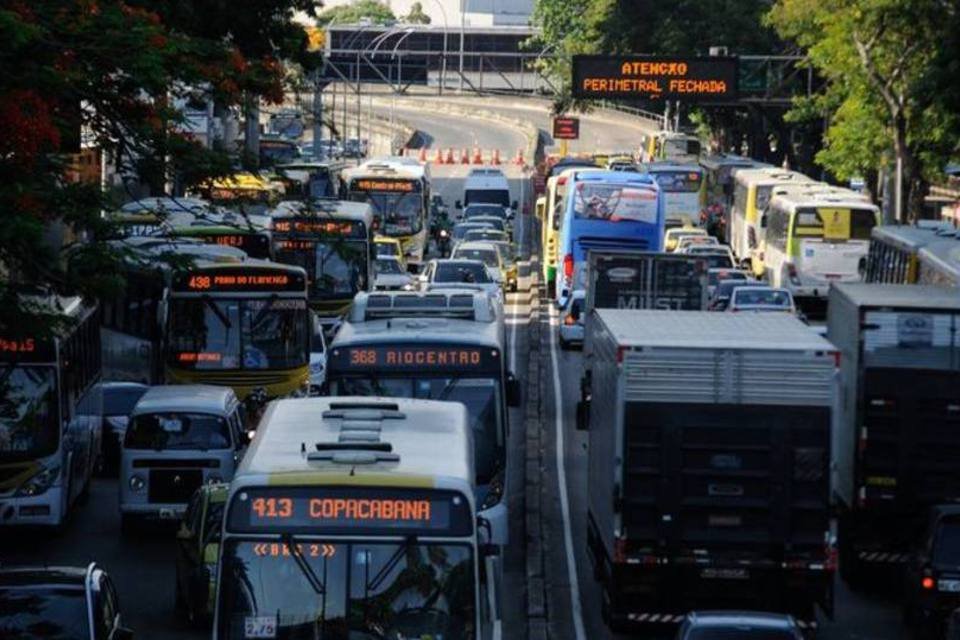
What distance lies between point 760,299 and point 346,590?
106ft

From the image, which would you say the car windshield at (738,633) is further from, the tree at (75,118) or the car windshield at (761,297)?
the car windshield at (761,297)

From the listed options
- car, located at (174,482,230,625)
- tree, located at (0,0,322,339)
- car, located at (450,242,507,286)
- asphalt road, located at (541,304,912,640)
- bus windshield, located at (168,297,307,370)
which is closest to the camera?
tree, located at (0,0,322,339)

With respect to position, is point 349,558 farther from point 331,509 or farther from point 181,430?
point 181,430

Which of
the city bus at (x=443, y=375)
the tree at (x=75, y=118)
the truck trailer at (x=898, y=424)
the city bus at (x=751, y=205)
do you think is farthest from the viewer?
the city bus at (x=751, y=205)

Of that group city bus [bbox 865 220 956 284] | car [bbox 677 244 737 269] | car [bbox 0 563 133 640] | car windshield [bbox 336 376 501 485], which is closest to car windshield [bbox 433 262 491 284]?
car [bbox 677 244 737 269]

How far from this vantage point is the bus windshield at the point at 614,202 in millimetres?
51562

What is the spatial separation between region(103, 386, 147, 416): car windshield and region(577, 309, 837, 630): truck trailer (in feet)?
47.3

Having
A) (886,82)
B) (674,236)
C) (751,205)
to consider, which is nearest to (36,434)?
(886,82)

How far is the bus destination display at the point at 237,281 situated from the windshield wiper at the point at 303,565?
19073mm

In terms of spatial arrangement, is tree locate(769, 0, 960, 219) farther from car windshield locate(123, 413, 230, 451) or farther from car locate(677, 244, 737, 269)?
car windshield locate(123, 413, 230, 451)

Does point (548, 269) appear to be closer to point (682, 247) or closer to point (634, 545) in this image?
point (682, 247)

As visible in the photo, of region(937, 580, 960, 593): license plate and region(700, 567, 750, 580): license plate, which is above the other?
region(700, 567, 750, 580): license plate

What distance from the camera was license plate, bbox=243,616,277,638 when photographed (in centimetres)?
1403

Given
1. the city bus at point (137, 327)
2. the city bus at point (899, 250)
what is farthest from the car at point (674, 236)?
the city bus at point (137, 327)
